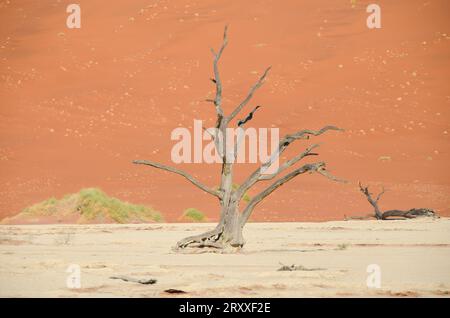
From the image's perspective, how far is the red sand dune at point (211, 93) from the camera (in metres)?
27.8

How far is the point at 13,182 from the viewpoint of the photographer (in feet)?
90.8

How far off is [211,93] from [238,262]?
2456cm

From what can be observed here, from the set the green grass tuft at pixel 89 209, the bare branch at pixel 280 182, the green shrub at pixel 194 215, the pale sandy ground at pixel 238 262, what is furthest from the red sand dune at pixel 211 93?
the bare branch at pixel 280 182

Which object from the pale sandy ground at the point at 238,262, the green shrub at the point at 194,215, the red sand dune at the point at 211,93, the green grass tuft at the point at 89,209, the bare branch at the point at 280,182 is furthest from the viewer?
the red sand dune at the point at 211,93

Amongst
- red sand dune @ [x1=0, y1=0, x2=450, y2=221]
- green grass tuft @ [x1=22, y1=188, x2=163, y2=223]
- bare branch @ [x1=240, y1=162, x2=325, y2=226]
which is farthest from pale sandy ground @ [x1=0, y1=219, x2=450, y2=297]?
red sand dune @ [x1=0, y1=0, x2=450, y2=221]

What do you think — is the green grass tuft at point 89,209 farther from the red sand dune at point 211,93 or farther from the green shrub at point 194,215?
the red sand dune at point 211,93

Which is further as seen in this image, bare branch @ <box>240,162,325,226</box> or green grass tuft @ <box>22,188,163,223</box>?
green grass tuft @ <box>22,188,163,223</box>

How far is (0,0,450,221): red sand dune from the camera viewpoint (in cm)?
2777

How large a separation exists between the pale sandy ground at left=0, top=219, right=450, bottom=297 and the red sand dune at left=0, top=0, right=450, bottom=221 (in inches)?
292

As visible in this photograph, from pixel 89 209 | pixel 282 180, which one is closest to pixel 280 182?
pixel 282 180

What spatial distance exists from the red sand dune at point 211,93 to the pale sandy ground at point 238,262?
24.4ft

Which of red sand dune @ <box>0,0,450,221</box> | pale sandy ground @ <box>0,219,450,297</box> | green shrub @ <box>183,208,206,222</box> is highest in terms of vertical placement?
red sand dune @ <box>0,0,450,221</box>

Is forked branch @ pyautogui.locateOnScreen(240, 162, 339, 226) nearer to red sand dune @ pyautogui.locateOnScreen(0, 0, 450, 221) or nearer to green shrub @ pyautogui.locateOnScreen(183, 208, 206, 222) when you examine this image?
green shrub @ pyautogui.locateOnScreen(183, 208, 206, 222)
